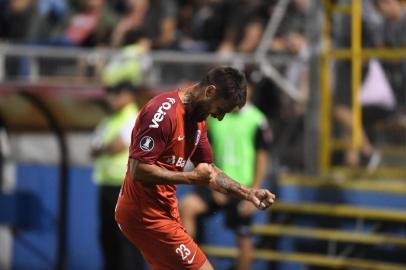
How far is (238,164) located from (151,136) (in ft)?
14.5

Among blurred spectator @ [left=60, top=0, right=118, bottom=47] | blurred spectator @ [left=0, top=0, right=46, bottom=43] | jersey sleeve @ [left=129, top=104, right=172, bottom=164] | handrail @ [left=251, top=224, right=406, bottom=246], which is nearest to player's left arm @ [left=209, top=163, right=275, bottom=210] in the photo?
jersey sleeve @ [left=129, top=104, right=172, bottom=164]

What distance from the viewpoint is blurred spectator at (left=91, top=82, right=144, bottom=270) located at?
11656mm

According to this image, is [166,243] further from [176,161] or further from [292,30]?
[292,30]

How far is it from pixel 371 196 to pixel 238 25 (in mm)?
2787

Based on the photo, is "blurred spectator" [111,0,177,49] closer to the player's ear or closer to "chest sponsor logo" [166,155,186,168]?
"chest sponsor logo" [166,155,186,168]

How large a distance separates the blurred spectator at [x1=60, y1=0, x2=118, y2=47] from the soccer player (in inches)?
283

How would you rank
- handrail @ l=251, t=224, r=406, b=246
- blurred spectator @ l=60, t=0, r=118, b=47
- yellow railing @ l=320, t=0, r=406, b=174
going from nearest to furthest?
handrail @ l=251, t=224, r=406, b=246 → yellow railing @ l=320, t=0, r=406, b=174 → blurred spectator @ l=60, t=0, r=118, b=47

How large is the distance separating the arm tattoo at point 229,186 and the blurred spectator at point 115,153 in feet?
14.7

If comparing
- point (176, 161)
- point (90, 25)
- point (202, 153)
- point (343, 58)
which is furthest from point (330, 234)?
point (90, 25)

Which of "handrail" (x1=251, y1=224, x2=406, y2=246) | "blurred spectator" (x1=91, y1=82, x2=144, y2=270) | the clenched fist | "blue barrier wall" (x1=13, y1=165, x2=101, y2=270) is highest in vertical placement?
the clenched fist

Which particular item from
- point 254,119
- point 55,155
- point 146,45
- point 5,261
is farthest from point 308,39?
point 5,261

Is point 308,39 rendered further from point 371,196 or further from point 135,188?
point 135,188

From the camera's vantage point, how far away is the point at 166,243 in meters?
7.62

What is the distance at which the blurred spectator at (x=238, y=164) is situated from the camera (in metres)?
11.6
